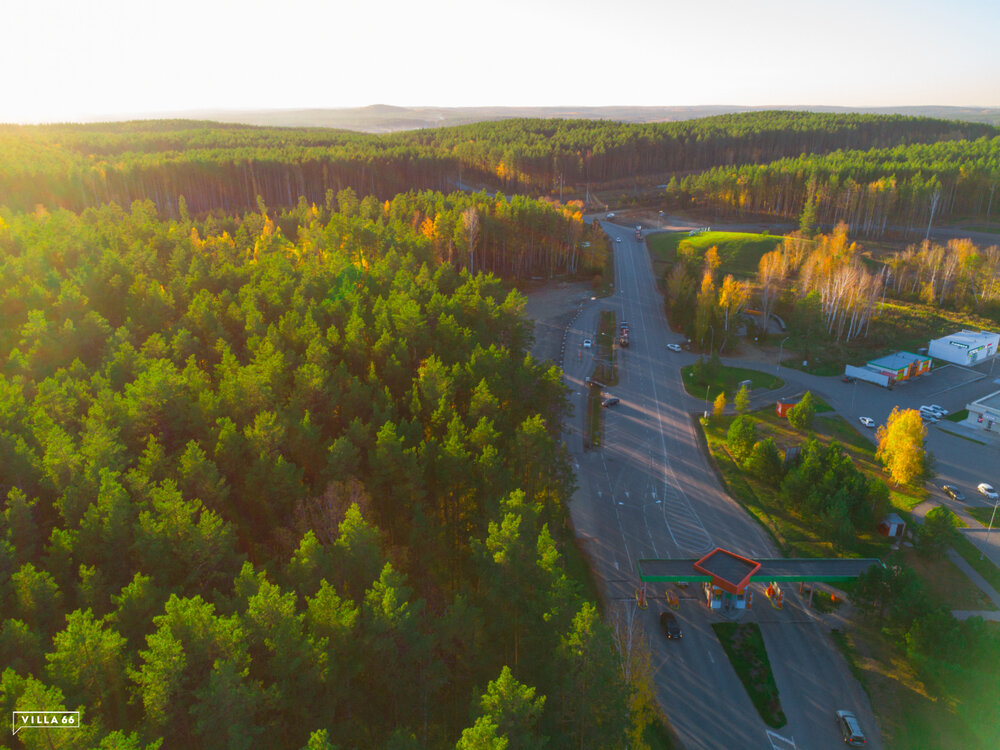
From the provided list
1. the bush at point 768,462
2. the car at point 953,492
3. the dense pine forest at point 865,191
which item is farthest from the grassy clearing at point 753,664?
the dense pine forest at point 865,191

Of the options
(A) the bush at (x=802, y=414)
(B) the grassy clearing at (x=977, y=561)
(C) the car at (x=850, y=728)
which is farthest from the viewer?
(A) the bush at (x=802, y=414)

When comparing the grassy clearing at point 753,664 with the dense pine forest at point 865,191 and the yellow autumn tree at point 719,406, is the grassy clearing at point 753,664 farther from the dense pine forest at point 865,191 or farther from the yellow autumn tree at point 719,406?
the dense pine forest at point 865,191

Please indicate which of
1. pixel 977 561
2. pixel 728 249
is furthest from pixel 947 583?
pixel 728 249

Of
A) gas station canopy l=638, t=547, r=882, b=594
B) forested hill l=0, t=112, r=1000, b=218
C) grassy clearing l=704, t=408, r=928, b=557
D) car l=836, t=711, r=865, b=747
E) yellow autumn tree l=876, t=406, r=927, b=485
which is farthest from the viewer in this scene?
forested hill l=0, t=112, r=1000, b=218

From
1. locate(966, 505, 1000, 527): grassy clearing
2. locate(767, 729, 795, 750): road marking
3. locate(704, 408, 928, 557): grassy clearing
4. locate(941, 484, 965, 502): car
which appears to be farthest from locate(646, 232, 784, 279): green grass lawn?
locate(767, 729, 795, 750): road marking

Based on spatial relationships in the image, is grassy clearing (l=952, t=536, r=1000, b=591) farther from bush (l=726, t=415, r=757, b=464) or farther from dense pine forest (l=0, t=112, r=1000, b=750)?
dense pine forest (l=0, t=112, r=1000, b=750)
